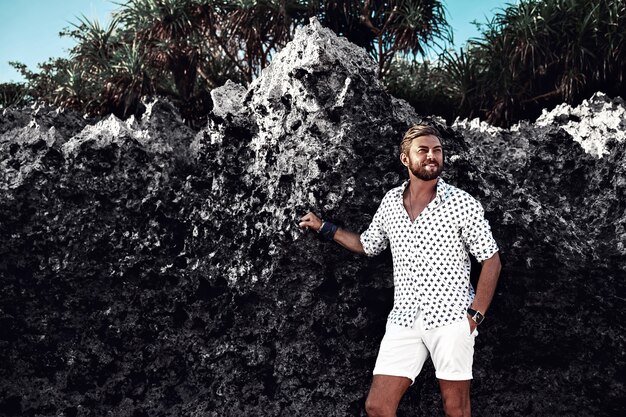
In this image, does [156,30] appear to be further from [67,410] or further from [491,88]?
[67,410]

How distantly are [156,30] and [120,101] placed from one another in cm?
140

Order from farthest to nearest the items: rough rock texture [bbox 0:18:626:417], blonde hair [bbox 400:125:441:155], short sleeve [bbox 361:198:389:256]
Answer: rough rock texture [bbox 0:18:626:417]
short sleeve [bbox 361:198:389:256]
blonde hair [bbox 400:125:441:155]

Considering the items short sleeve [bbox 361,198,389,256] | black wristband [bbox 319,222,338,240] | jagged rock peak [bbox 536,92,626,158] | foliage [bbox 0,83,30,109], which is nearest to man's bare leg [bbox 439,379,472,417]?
short sleeve [bbox 361,198,389,256]

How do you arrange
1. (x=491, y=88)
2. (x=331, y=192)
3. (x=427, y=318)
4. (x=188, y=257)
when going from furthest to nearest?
(x=491, y=88) → (x=188, y=257) → (x=331, y=192) → (x=427, y=318)

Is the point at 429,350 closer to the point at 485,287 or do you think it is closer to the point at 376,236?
the point at 485,287

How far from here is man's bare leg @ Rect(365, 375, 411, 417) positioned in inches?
90.7

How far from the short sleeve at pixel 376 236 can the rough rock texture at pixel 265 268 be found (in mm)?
168

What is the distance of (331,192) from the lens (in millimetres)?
2676

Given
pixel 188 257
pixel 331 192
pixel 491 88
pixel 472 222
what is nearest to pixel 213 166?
pixel 188 257

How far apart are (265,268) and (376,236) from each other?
1.80 ft

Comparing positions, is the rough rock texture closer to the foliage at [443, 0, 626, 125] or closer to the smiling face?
the smiling face

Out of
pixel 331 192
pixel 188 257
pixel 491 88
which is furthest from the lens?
pixel 491 88

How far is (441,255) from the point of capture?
2.28 meters

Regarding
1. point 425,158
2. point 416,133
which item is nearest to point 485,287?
point 425,158
